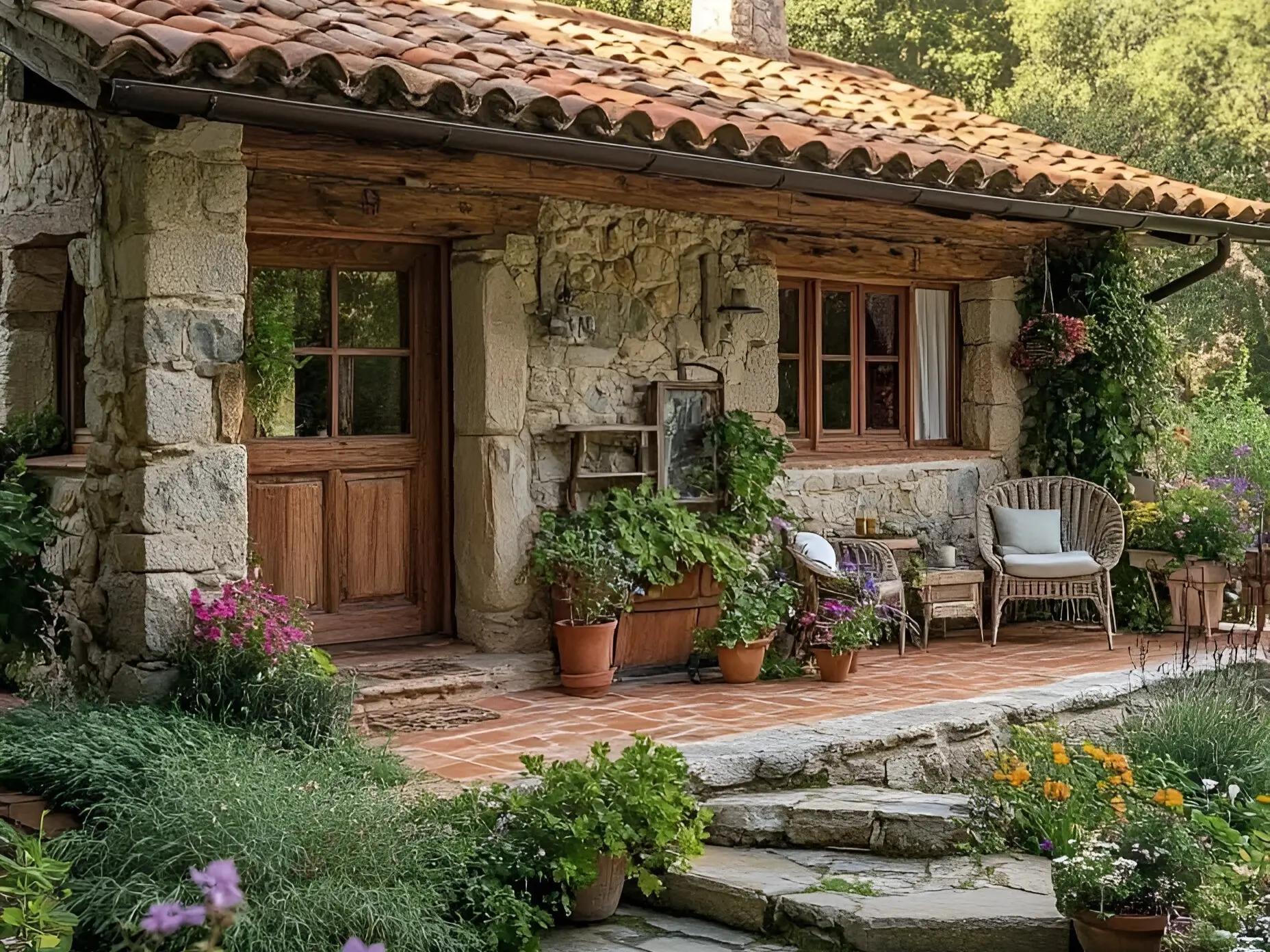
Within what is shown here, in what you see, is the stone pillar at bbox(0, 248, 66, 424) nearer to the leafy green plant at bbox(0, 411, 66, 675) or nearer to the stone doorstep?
the leafy green plant at bbox(0, 411, 66, 675)

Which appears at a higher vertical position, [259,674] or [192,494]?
[192,494]

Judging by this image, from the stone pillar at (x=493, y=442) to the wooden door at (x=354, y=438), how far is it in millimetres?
187

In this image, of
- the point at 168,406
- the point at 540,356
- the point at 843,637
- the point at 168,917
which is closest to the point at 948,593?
the point at 843,637

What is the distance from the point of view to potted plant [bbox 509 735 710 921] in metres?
4.38

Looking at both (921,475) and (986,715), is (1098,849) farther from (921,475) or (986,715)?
(921,475)

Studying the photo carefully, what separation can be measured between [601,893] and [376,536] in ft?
9.98

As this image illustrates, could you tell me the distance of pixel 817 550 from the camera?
25.6 feet

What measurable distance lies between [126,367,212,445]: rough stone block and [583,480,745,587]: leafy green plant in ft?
7.15

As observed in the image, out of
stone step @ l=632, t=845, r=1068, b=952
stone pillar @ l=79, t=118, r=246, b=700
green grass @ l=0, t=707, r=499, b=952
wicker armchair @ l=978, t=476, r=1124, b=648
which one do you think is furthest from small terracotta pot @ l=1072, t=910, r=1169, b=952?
wicker armchair @ l=978, t=476, r=1124, b=648

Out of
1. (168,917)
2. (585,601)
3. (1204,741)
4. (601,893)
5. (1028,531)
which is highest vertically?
(1028,531)

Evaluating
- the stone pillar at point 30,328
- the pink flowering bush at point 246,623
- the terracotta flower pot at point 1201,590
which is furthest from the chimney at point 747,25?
the pink flowering bush at point 246,623

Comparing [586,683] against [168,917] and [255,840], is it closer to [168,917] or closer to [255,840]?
[255,840]

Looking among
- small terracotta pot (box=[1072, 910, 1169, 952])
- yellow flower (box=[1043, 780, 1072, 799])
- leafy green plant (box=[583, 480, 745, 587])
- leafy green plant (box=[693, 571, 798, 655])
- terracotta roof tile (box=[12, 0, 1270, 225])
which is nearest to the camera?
small terracotta pot (box=[1072, 910, 1169, 952])

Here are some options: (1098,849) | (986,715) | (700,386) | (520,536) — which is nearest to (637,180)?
(700,386)
